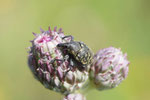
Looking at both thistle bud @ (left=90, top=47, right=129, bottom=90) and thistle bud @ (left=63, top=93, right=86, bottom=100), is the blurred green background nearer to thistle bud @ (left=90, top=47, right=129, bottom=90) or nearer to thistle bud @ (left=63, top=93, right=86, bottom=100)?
thistle bud @ (left=90, top=47, right=129, bottom=90)

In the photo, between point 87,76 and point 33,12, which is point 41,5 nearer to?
point 33,12

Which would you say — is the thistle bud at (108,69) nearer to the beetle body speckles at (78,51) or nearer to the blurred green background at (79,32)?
the beetle body speckles at (78,51)

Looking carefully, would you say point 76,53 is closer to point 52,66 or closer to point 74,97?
point 52,66

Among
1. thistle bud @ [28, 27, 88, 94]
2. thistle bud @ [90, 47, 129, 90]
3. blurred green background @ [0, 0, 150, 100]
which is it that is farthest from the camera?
blurred green background @ [0, 0, 150, 100]

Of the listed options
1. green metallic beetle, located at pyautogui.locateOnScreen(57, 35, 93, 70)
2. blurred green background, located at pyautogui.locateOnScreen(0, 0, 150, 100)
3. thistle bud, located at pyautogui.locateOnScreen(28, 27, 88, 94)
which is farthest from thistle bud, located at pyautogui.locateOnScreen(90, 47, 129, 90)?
blurred green background, located at pyautogui.locateOnScreen(0, 0, 150, 100)

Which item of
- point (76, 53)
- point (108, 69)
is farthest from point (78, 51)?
point (108, 69)
